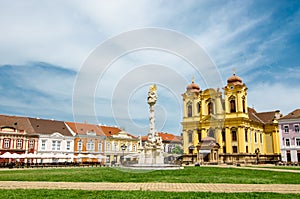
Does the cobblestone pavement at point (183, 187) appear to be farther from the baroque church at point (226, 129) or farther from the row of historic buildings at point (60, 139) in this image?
the baroque church at point (226, 129)

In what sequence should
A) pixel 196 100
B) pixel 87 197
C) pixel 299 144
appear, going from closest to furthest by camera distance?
1. pixel 87 197
2. pixel 299 144
3. pixel 196 100

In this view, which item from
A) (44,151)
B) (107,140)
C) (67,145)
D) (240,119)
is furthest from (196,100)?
(44,151)

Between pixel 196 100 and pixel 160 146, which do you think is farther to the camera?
pixel 196 100

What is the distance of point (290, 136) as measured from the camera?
57719 mm

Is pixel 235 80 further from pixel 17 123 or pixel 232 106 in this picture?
pixel 17 123

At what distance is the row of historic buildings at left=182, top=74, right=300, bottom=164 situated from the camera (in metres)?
58.2

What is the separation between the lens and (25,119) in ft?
193

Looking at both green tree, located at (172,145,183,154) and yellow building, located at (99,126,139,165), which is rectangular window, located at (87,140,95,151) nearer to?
yellow building, located at (99,126,139,165)

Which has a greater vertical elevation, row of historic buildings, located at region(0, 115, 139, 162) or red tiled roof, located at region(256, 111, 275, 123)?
red tiled roof, located at region(256, 111, 275, 123)

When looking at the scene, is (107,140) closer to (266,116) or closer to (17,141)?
(17,141)

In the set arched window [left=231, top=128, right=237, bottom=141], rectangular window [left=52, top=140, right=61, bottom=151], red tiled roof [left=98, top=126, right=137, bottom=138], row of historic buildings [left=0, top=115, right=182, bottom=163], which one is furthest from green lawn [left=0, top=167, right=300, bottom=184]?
red tiled roof [left=98, top=126, right=137, bottom=138]

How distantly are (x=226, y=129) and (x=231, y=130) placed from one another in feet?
3.64

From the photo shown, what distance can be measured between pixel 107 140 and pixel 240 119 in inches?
1221

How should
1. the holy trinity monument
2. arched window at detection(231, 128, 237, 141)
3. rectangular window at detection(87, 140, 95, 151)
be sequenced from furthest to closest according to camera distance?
rectangular window at detection(87, 140, 95, 151)
arched window at detection(231, 128, 237, 141)
the holy trinity monument
